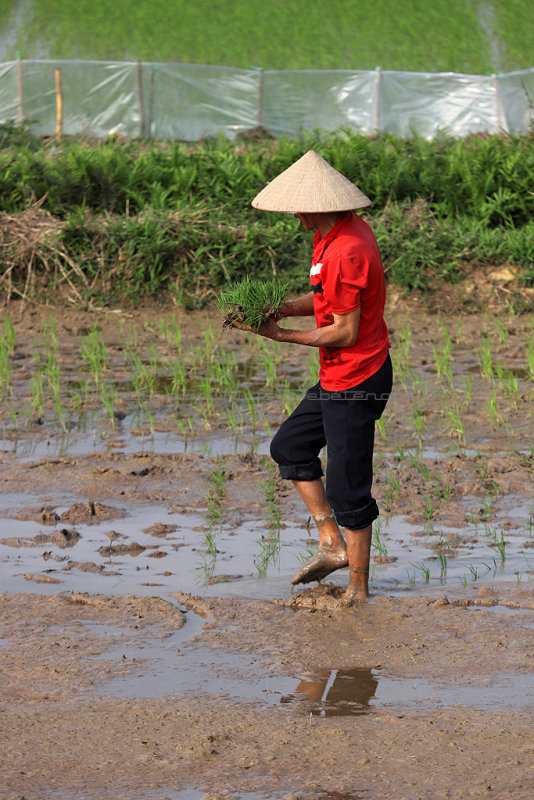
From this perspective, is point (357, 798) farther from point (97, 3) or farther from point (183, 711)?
point (97, 3)

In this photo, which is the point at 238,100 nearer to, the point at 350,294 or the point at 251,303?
the point at 251,303

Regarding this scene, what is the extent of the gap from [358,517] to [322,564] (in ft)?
0.94

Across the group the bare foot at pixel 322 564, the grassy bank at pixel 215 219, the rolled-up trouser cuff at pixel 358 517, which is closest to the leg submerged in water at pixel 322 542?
the bare foot at pixel 322 564

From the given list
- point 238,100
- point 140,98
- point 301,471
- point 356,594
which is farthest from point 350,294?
point 238,100

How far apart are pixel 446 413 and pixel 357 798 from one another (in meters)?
3.95

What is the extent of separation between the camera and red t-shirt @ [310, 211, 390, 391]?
3.50m

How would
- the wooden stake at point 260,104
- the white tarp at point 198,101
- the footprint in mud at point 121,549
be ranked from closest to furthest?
the footprint in mud at point 121,549 → the white tarp at point 198,101 → the wooden stake at point 260,104

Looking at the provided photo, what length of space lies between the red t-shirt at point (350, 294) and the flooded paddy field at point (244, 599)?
84cm

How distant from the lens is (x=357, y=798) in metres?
2.46

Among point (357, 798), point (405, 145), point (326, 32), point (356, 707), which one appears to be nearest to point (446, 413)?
Answer: point (356, 707)

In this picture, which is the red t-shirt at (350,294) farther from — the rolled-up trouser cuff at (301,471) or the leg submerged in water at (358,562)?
the leg submerged in water at (358,562)

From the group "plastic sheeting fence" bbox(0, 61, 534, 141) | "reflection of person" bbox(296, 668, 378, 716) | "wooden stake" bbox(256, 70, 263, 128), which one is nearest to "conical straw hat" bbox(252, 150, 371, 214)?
"reflection of person" bbox(296, 668, 378, 716)

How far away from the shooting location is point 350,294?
11.5ft

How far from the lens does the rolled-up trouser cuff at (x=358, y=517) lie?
3717 millimetres
